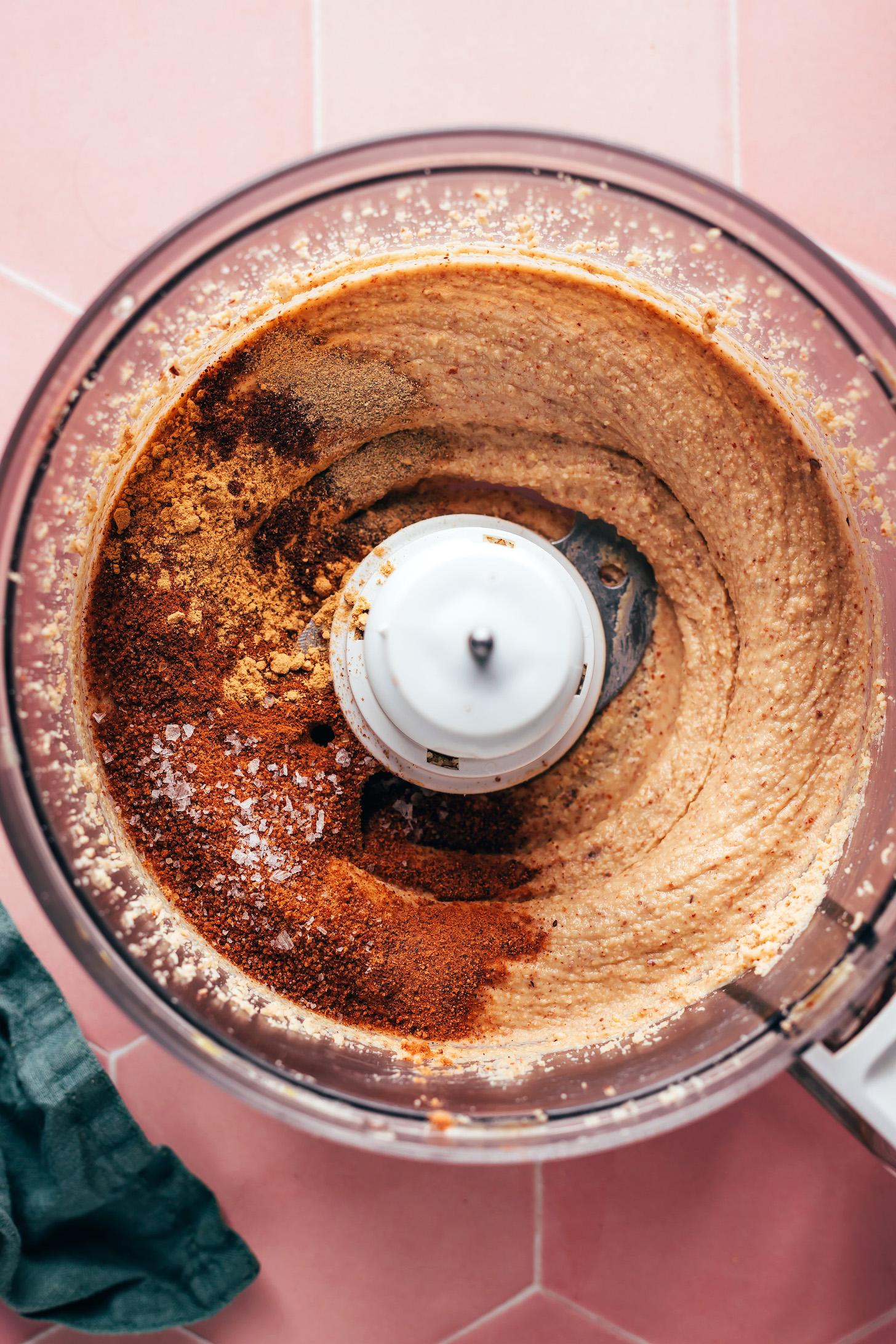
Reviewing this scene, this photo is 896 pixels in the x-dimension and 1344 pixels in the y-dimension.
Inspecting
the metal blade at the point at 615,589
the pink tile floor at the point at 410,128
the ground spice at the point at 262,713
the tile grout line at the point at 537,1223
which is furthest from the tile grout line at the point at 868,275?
the tile grout line at the point at 537,1223

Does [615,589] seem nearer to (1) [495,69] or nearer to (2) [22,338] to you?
(1) [495,69]

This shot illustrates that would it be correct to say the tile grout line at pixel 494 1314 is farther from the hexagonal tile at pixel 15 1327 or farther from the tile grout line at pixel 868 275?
the tile grout line at pixel 868 275

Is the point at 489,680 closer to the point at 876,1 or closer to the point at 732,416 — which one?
the point at 732,416

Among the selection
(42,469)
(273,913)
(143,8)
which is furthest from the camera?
(143,8)

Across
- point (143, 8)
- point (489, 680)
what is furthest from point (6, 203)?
point (489, 680)

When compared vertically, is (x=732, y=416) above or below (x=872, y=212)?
below

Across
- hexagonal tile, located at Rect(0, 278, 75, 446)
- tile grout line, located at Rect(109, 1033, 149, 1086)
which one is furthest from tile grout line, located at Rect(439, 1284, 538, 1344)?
hexagonal tile, located at Rect(0, 278, 75, 446)

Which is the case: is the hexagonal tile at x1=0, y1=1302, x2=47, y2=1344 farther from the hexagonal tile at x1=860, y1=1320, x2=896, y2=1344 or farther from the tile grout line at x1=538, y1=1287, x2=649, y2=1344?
the hexagonal tile at x1=860, y1=1320, x2=896, y2=1344

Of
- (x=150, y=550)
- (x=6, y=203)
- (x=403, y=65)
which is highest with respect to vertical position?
(x=403, y=65)

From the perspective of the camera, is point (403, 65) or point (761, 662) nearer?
point (761, 662)
